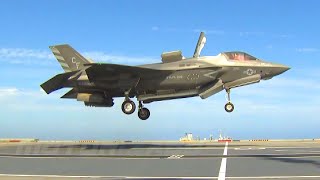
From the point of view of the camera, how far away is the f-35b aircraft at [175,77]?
29.8 meters

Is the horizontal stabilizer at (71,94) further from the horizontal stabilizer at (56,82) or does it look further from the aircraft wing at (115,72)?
the aircraft wing at (115,72)

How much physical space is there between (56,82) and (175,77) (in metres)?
8.76

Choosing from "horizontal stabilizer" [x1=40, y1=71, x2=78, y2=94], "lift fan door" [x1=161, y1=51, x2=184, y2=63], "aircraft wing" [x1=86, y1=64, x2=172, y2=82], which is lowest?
"horizontal stabilizer" [x1=40, y1=71, x2=78, y2=94]

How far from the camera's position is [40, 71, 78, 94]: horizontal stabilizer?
29.8 m

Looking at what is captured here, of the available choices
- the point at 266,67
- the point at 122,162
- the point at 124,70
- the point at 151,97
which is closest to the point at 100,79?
the point at 124,70

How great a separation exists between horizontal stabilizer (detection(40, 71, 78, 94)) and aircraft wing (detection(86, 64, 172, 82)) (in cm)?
168

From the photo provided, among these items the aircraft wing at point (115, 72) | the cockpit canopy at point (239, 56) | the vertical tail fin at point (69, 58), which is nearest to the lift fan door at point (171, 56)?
the aircraft wing at point (115, 72)

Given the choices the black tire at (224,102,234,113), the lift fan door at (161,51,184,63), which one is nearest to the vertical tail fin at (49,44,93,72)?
the lift fan door at (161,51,184,63)

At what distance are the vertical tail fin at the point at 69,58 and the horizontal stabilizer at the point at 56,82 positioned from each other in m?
3.14

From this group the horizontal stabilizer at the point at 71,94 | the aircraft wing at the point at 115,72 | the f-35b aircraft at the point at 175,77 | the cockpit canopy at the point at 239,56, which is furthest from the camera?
the horizontal stabilizer at the point at 71,94

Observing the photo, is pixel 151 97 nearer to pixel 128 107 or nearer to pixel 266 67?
pixel 128 107

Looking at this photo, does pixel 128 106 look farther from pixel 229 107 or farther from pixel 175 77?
pixel 229 107

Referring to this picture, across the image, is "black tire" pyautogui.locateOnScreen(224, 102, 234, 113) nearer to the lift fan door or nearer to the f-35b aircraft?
the f-35b aircraft

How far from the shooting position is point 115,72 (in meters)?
29.7
